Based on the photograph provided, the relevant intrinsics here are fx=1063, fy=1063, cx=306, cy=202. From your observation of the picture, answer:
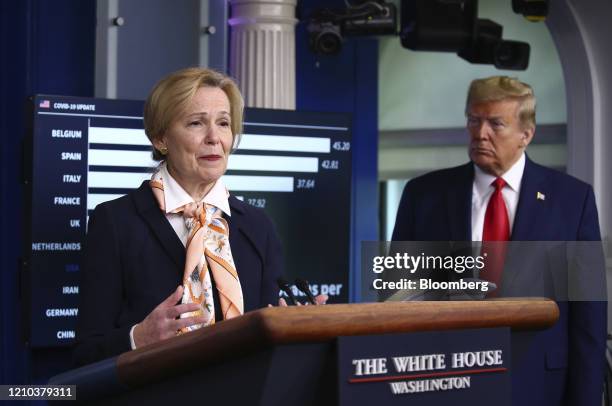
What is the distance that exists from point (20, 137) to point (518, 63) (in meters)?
3.33

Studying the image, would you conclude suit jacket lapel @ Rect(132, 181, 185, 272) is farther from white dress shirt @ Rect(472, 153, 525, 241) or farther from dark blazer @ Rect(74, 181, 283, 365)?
white dress shirt @ Rect(472, 153, 525, 241)

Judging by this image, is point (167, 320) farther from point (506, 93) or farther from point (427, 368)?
point (506, 93)

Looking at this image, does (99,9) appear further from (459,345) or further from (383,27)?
(459,345)

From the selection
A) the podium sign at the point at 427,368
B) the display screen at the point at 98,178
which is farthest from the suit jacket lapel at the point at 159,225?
the display screen at the point at 98,178

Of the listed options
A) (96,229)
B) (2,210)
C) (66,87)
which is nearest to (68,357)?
(2,210)

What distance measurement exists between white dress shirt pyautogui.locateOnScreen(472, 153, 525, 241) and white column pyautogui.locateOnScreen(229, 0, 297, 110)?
1.55 m

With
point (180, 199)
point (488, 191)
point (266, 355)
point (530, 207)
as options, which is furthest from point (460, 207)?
point (266, 355)

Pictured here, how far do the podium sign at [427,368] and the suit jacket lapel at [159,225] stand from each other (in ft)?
3.05

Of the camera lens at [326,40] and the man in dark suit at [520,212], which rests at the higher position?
the camera lens at [326,40]

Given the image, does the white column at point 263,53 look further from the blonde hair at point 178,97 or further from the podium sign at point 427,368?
the podium sign at point 427,368

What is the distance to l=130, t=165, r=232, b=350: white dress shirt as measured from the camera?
221 cm

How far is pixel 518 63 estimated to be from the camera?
251 inches

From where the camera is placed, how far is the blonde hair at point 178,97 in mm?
2262

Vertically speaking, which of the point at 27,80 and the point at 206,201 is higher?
the point at 27,80
